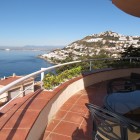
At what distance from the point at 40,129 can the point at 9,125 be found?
88 cm

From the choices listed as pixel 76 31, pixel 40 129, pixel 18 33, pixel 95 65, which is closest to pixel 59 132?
pixel 40 129

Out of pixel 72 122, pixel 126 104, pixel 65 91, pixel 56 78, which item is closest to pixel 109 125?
pixel 126 104

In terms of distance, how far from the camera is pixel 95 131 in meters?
2.33

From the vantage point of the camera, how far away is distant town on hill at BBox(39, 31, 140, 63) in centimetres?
1158

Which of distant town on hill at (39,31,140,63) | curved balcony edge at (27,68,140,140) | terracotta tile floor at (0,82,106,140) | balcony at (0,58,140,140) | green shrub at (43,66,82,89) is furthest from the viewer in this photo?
distant town on hill at (39,31,140,63)

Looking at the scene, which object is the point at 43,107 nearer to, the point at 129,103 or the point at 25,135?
the point at 25,135

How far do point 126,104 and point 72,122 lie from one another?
1.32 m

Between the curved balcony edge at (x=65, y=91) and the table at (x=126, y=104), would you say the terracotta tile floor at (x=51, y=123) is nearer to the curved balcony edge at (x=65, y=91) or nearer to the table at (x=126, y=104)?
the curved balcony edge at (x=65, y=91)

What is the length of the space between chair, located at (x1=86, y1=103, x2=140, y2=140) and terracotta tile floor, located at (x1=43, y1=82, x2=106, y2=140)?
103cm

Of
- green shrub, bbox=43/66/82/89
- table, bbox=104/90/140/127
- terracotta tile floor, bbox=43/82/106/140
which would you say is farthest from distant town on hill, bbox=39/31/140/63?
table, bbox=104/90/140/127

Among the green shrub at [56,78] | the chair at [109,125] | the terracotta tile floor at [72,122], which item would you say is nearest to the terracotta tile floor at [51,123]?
the terracotta tile floor at [72,122]

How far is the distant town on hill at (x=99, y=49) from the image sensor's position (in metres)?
11.6

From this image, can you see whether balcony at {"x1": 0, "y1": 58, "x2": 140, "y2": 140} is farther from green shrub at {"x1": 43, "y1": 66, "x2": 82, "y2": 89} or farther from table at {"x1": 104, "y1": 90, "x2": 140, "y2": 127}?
table at {"x1": 104, "y1": 90, "x2": 140, "y2": 127}

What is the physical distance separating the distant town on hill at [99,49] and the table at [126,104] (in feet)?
17.1
